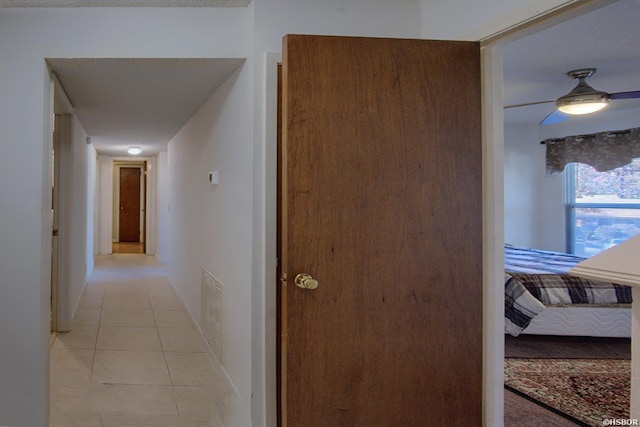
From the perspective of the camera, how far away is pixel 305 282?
63.5 inches

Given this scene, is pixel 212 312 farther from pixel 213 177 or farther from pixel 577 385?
pixel 577 385

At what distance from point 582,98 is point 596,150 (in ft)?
7.27

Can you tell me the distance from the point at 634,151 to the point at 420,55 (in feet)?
14.8

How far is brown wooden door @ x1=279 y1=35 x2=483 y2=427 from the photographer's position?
5.40 ft

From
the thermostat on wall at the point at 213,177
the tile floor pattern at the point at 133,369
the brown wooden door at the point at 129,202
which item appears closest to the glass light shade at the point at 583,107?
the thermostat on wall at the point at 213,177

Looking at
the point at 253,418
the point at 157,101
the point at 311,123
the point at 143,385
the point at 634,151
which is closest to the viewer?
the point at 311,123

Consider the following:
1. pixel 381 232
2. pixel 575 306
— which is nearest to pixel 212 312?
pixel 381 232

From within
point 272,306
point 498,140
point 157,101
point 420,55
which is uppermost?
point 157,101

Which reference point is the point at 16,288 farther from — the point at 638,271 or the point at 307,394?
the point at 638,271

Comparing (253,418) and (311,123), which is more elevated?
(311,123)

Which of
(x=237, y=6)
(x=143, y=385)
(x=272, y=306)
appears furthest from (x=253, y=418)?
(x=237, y=6)

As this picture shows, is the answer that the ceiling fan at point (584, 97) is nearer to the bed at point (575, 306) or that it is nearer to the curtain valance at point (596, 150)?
the bed at point (575, 306)

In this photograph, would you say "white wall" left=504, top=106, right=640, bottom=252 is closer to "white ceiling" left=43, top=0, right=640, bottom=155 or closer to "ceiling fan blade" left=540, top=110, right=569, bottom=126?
"ceiling fan blade" left=540, top=110, right=569, bottom=126

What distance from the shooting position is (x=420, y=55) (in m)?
1.71
